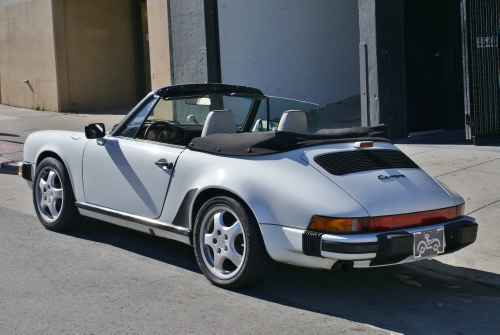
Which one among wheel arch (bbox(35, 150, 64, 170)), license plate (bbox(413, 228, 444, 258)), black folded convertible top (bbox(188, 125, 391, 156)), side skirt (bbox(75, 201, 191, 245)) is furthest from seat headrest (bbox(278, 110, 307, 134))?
wheel arch (bbox(35, 150, 64, 170))

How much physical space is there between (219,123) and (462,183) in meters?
3.61

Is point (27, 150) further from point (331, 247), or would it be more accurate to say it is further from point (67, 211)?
point (331, 247)

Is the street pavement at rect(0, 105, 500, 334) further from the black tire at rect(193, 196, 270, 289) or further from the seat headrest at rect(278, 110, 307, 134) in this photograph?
the seat headrest at rect(278, 110, 307, 134)

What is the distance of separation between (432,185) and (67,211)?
3392mm

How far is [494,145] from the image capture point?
9797mm

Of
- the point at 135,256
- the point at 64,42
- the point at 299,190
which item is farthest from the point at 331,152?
the point at 64,42

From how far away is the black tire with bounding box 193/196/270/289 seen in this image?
456 centimetres

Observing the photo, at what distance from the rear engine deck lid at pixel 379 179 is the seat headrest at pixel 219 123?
1.03 meters

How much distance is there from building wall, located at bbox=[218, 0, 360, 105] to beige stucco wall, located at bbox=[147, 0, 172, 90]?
1.39 metres

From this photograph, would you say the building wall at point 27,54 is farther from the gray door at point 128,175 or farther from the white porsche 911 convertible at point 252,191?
the gray door at point 128,175

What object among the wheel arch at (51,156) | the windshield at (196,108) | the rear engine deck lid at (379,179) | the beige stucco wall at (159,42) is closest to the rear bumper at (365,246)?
the rear engine deck lid at (379,179)

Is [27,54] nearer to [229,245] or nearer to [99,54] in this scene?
[99,54]

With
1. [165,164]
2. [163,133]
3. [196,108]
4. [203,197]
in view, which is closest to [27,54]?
[196,108]

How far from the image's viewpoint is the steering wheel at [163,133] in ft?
19.2
